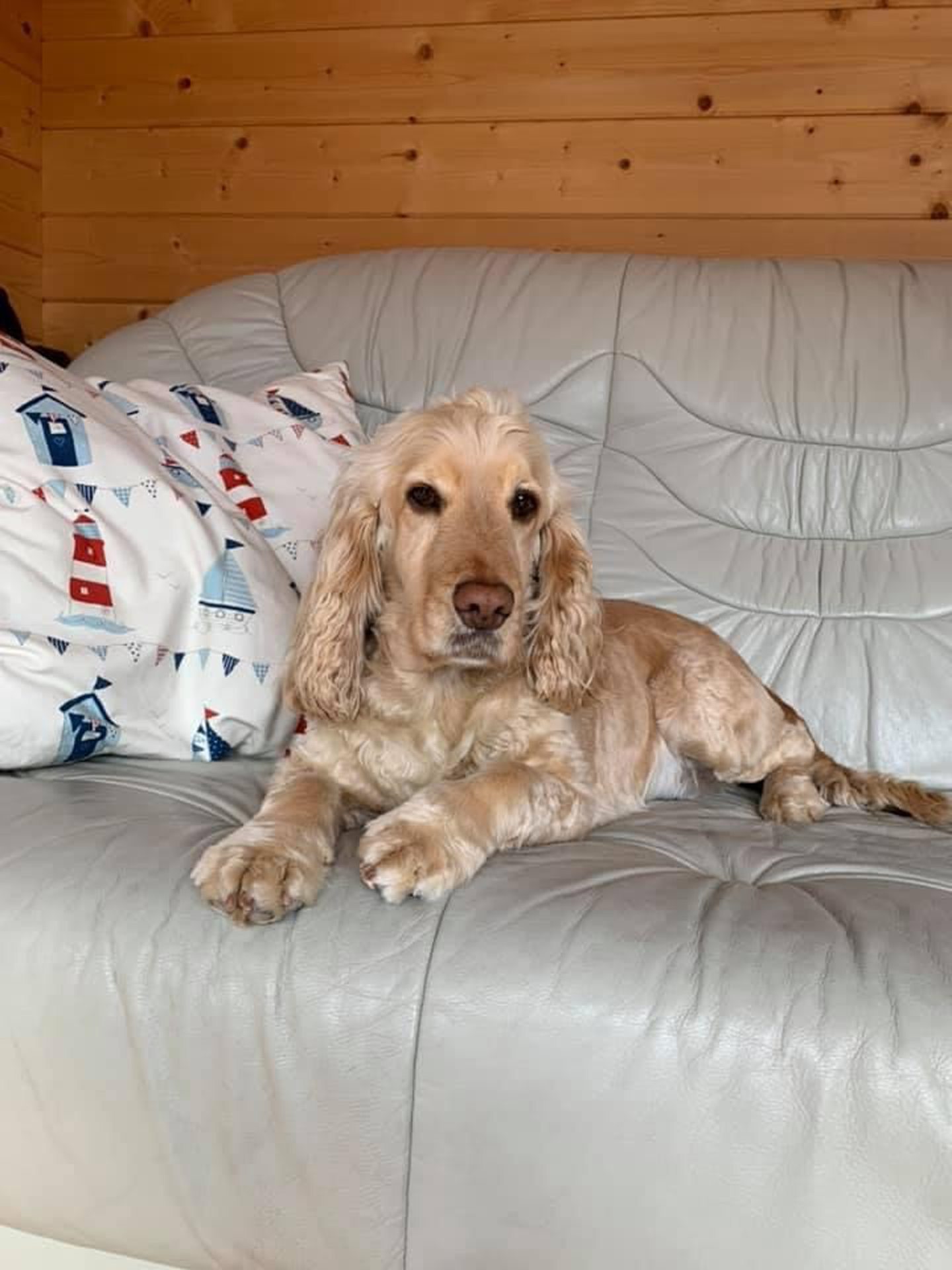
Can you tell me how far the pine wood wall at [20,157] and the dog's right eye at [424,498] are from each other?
2401 mm

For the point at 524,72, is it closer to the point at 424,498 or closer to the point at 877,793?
the point at 424,498

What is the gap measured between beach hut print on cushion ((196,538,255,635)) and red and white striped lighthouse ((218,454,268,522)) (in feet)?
0.77

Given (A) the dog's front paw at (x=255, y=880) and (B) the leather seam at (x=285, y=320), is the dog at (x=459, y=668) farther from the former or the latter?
(B) the leather seam at (x=285, y=320)

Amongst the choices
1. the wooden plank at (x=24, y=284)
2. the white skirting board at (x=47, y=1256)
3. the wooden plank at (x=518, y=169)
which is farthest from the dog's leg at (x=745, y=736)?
the wooden plank at (x=24, y=284)

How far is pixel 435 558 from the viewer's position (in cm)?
178

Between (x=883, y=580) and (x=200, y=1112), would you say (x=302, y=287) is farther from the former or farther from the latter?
(x=200, y=1112)

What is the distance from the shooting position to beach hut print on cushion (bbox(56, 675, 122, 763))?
1.75 m

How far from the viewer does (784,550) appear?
2557mm

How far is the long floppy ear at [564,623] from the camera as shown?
1912 mm

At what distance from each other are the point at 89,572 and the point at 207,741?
12.7 inches

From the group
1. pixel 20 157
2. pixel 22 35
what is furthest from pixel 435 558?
pixel 22 35

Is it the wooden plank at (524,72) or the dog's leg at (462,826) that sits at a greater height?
the wooden plank at (524,72)

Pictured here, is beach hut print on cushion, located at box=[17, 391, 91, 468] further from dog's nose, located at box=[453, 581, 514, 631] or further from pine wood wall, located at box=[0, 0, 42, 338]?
pine wood wall, located at box=[0, 0, 42, 338]

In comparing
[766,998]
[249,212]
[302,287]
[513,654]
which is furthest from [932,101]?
[766,998]
